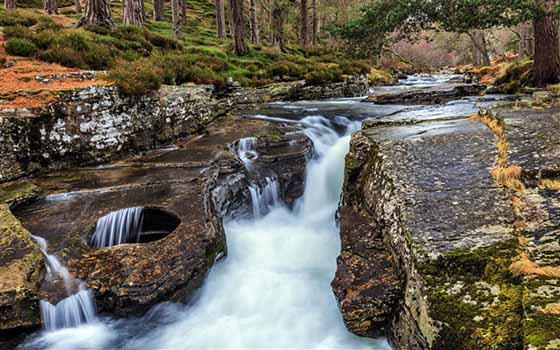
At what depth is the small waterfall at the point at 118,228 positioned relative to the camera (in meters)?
5.69

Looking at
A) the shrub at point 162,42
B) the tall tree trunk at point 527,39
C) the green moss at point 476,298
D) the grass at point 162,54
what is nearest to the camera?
the green moss at point 476,298

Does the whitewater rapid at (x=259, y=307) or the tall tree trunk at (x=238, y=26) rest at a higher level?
the tall tree trunk at (x=238, y=26)

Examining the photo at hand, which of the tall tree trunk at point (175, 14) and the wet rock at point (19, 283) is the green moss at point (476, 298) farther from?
the tall tree trunk at point (175, 14)

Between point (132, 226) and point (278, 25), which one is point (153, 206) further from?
point (278, 25)

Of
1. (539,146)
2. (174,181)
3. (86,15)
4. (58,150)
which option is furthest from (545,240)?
(86,15)

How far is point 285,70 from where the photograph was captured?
19469 mm

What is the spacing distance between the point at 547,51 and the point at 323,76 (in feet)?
32.3

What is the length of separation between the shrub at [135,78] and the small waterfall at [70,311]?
584 cm

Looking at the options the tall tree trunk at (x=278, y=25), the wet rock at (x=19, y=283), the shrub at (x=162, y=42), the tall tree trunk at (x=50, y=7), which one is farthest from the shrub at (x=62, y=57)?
the tall tree trunk at (x=278, y=25)

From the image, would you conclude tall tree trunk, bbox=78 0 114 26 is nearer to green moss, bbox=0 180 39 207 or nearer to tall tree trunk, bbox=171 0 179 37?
tall tree trunk, bbox=171 0 179 37

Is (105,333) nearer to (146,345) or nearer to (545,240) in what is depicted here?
(146,345)

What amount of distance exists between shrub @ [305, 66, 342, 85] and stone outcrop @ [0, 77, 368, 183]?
8635 mm

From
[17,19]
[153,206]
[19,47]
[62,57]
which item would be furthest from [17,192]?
[17,19]

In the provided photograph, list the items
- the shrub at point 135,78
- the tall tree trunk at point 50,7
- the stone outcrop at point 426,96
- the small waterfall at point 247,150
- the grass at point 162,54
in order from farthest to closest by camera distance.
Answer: the tall tree trunk at point 50,7, the stone outcrop at point 426,96, the grass at point 162,54, the shrub at point 135,78, the small waterfall at point 247,150
